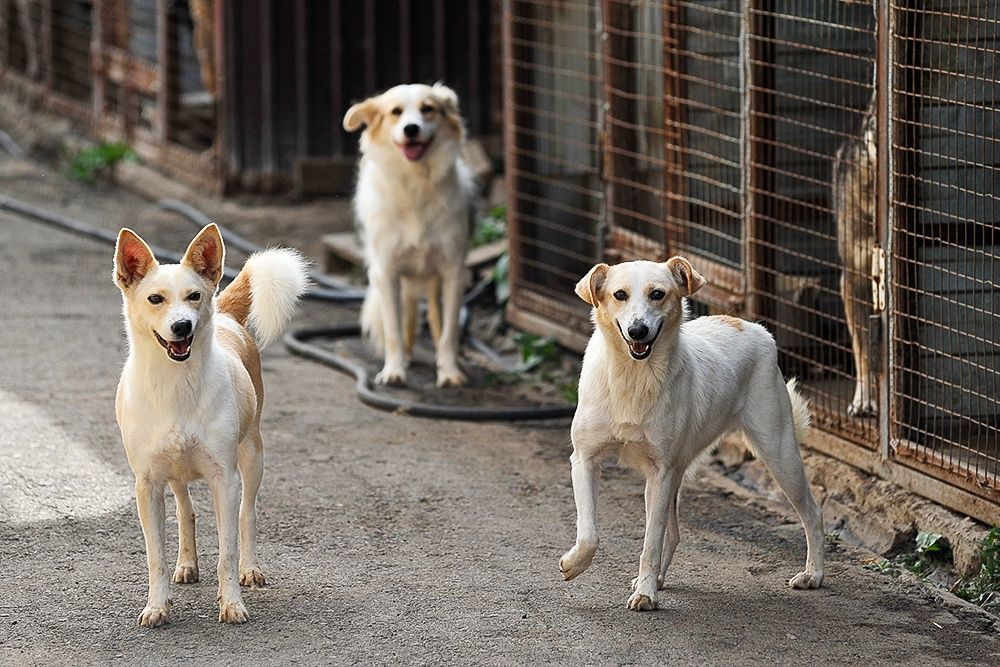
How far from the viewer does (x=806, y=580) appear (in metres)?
4.98

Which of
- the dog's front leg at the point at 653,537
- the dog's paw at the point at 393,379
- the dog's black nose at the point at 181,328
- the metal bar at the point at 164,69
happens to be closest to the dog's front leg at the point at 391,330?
the dog's paw at the point at 393,379

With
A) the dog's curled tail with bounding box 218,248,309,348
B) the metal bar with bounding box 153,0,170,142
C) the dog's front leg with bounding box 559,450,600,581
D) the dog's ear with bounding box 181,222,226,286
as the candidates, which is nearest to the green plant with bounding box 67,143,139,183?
the metal bar with bounding box 153,0,170,142

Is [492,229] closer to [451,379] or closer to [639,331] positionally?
[451,379]

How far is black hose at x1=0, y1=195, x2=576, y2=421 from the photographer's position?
713cm

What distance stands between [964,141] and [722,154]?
1828 mm

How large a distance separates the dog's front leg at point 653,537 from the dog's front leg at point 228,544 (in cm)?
123

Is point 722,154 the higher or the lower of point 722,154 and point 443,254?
the higher

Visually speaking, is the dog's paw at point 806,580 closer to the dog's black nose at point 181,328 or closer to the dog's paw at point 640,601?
the dog's paw at point 640,601

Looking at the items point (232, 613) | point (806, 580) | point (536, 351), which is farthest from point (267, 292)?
point (536, 351)

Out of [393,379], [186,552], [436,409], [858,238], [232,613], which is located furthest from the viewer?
[393,379]

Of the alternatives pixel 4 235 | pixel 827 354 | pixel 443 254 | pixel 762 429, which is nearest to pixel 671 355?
pixel 762 429

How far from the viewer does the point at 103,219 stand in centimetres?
1182

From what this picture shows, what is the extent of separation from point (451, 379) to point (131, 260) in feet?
11.9

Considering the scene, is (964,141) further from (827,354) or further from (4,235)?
(4,235)
